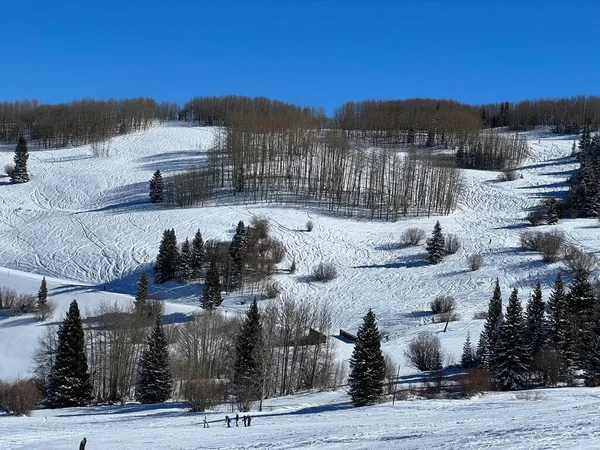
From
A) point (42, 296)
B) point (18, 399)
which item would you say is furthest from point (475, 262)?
point (18, 399)

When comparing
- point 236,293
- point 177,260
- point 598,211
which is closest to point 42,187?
point 177,260

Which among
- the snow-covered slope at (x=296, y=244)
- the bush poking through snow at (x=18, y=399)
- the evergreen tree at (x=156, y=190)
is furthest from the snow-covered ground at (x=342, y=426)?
the evergreen tree at (x=156, y=190)

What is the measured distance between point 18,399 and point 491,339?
2603 centimetres

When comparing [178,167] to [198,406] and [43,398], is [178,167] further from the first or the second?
[198,406]

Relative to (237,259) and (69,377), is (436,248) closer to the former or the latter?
(237,259)

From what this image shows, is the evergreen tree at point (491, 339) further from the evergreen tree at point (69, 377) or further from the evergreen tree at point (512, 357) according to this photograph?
the evergreen tree at point (69, 377)

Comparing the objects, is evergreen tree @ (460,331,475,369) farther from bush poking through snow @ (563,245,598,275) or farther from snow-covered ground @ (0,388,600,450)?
bush poking through snow @ (563,245,598,275)

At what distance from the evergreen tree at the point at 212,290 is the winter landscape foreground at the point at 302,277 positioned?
5.09 ft

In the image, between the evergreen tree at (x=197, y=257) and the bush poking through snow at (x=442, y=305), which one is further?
the evergreen tree at (x=197, y=257)

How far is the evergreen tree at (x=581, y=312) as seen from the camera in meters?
36.8

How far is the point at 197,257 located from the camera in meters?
59.2

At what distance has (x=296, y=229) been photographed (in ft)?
226

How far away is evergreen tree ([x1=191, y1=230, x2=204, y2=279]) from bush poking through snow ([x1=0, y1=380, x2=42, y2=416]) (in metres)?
25.5

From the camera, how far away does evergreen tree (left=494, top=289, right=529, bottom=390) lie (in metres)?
35.5
